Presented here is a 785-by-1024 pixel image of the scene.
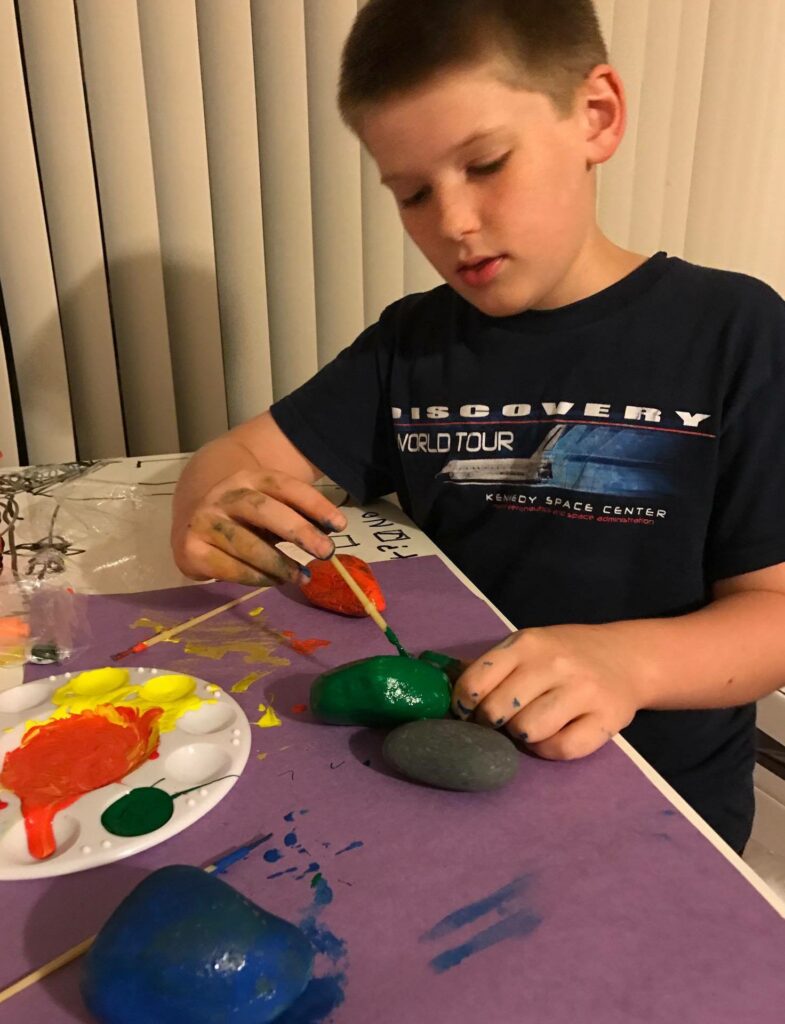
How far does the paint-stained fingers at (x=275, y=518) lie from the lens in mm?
595

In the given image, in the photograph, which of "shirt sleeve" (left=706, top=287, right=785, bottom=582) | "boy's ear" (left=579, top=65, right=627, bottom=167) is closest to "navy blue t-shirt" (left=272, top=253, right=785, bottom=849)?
"shirt sleeve" (left=706, top=287, right=785, bottom=582)

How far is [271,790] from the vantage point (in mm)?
453

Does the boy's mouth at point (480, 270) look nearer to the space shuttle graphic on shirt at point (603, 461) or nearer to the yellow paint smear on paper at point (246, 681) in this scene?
the space shuttle graphic on shirt at point (603, 461)

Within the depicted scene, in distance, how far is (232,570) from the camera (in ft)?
2.14

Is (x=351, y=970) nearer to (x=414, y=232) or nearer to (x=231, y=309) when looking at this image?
(x=414, y=232)

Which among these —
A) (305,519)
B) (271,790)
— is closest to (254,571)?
(305,519)

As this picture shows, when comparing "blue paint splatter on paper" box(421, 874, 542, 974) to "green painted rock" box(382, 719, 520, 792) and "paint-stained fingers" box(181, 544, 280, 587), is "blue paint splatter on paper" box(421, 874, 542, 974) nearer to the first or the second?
"green painted rock" box(382, 719, 520, 792)

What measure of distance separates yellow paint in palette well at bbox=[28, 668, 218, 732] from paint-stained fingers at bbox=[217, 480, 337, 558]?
12 cm

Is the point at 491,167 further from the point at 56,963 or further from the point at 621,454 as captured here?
the point at 56,963

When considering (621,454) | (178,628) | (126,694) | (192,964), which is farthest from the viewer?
(621,454)

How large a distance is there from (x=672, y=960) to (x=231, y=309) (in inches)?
40.5

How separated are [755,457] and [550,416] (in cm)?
18

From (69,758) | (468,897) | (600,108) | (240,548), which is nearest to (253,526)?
(240,548)

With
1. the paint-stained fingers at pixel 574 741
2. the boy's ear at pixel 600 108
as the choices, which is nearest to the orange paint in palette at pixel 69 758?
the paint-stained fingers at pixel 574 741
